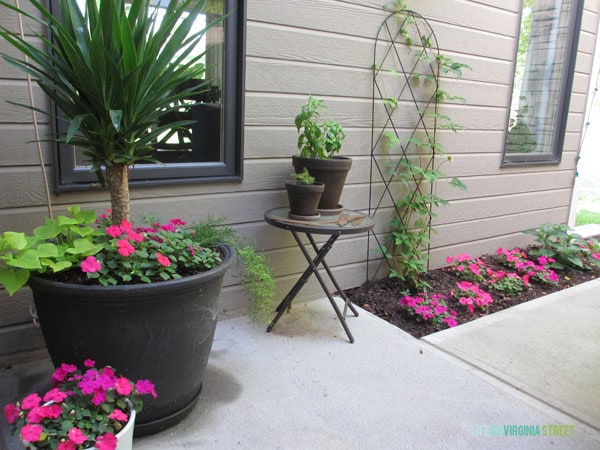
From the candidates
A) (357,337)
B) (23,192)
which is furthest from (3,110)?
(357,337)

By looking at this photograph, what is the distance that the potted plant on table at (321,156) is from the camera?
2352mm

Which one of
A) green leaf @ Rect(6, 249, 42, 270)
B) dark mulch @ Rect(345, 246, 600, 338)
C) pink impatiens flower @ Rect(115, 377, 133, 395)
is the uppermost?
green leaf @ Rect(6, 249, 42, 270)

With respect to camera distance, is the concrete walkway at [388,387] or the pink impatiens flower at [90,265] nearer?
the pink impatiens flower at [90,265]

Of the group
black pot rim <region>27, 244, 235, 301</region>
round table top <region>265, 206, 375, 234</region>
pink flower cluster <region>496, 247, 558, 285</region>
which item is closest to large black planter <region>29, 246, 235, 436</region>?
black pot rim <region>27, 244, 235, 301</region>

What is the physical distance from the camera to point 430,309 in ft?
8.85

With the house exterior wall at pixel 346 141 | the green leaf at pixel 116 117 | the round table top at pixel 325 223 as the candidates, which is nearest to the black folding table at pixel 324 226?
the round table top at pixel 325 223

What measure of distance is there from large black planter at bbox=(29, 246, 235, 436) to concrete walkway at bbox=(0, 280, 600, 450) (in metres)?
0.15

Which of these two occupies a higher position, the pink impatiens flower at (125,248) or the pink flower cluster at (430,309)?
the pink impatiens flower at (125,248)

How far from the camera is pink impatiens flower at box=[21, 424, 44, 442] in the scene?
3.87ft

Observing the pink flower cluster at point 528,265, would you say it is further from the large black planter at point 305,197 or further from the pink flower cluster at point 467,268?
the large black planter at point 305,197

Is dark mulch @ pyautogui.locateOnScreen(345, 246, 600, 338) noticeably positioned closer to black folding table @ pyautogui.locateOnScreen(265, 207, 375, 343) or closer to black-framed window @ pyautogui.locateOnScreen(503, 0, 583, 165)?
black folding table @ pyautogui.locateOnScreen(265, 207, 375, 343)

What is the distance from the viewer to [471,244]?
3729 millimetres

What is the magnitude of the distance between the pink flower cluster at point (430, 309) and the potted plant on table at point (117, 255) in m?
1.36

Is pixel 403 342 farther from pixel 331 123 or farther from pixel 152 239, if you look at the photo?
pixel 152 239
